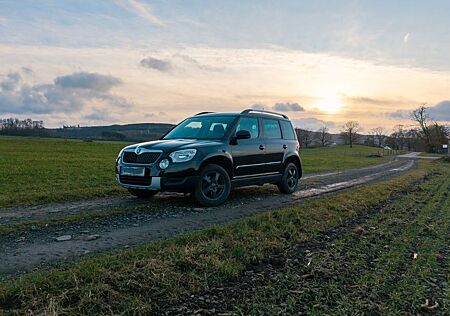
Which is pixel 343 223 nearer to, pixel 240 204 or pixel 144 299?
pixel 240 204

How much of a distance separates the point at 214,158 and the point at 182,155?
76 cm

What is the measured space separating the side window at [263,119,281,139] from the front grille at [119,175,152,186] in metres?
3.28

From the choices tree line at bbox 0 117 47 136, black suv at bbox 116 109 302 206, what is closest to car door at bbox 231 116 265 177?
black suv at bbox 116 109 302 206

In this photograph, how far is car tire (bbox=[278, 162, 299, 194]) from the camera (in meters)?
10.0

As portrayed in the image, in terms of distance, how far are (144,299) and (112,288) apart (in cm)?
30

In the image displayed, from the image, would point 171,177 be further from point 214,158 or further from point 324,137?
point 324,137

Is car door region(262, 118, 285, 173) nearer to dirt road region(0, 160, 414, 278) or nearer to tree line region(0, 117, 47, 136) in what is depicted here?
dirt road region(0, 160, 414, 278)

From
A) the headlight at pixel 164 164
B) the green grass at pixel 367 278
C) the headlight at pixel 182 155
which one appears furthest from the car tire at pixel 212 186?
the green grass at pixel 367 278

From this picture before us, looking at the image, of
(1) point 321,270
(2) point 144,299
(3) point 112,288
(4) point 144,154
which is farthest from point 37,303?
(4) point 144,154

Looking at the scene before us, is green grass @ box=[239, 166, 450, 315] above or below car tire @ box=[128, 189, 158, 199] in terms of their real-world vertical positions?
below

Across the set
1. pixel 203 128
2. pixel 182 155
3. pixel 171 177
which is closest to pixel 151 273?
pixel 171 177

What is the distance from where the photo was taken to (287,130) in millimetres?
10461

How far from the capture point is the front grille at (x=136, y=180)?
746cm

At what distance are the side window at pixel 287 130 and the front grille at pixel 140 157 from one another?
13.1 feet
